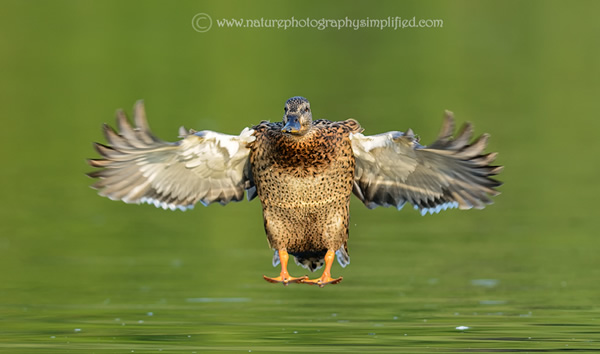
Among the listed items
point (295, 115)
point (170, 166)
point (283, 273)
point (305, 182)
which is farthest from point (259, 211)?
point (295, 115)

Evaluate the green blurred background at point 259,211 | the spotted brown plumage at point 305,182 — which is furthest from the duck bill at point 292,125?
the green blurred background at point 259,211

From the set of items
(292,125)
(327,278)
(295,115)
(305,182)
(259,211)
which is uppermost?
(259,211)

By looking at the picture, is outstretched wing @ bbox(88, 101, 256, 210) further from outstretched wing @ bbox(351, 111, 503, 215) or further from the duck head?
outstretched wing @ bbox(351, 111, 503, 215)

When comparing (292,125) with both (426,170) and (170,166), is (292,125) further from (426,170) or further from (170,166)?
(426,170)

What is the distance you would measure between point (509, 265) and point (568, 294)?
6.77ft

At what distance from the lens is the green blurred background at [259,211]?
14672mm

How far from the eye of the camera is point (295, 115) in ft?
37.0

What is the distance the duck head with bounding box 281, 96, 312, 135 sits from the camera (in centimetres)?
1119

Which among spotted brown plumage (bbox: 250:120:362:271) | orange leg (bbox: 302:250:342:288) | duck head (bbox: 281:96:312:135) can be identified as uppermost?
duck head (bbox: 281:96:312:135)

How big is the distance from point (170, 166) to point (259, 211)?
10.8 m

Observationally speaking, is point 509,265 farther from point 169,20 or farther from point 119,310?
point 169,20

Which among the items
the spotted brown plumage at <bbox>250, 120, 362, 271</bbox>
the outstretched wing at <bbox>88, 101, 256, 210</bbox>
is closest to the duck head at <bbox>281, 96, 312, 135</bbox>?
the spotted brown plumage at <bbox>250, 120, 362, 271</bbox>

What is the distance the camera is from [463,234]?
821 inches

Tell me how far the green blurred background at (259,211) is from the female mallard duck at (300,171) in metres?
1.51
